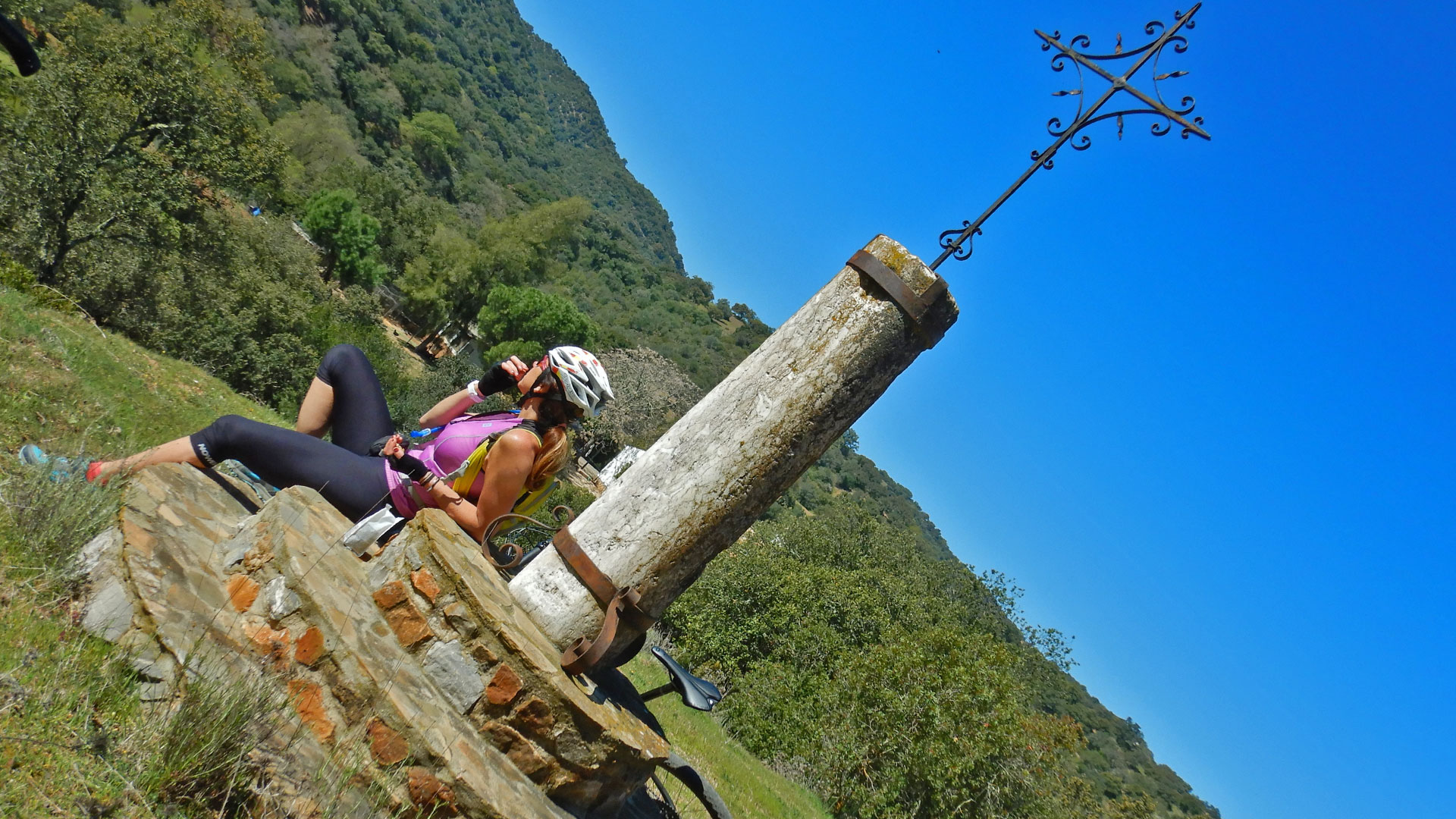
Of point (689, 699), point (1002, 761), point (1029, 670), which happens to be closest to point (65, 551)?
point (689, 699)

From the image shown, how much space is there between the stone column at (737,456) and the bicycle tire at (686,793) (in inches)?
25.2

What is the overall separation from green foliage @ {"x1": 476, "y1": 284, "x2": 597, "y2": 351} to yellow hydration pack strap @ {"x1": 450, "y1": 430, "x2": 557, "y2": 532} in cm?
4485

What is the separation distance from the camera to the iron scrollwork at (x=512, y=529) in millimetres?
3973

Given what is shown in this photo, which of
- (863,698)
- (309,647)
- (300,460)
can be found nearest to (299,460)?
(300,460)

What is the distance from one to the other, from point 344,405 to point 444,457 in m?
0.70

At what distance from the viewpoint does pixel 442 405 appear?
15.6 feet

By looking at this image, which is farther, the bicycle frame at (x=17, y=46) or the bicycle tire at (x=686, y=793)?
the bicycle tire at (x=686, y=793)

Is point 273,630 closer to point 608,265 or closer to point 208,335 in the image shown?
point 208,335

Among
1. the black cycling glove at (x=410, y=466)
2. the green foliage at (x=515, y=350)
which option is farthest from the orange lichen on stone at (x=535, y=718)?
the green foliage at (x=515, y=350)

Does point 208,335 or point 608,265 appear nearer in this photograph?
point 208,335

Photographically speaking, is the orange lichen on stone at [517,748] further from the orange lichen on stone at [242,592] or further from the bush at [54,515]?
the bush at [54,515]

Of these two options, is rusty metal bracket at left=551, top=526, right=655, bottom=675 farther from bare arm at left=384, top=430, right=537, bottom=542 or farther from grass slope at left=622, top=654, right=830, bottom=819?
grass slope at left=622, top=654, right=830, bottom=819

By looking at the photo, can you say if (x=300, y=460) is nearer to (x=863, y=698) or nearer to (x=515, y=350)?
(x=863, y=698)

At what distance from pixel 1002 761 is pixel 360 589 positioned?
16011 mm
